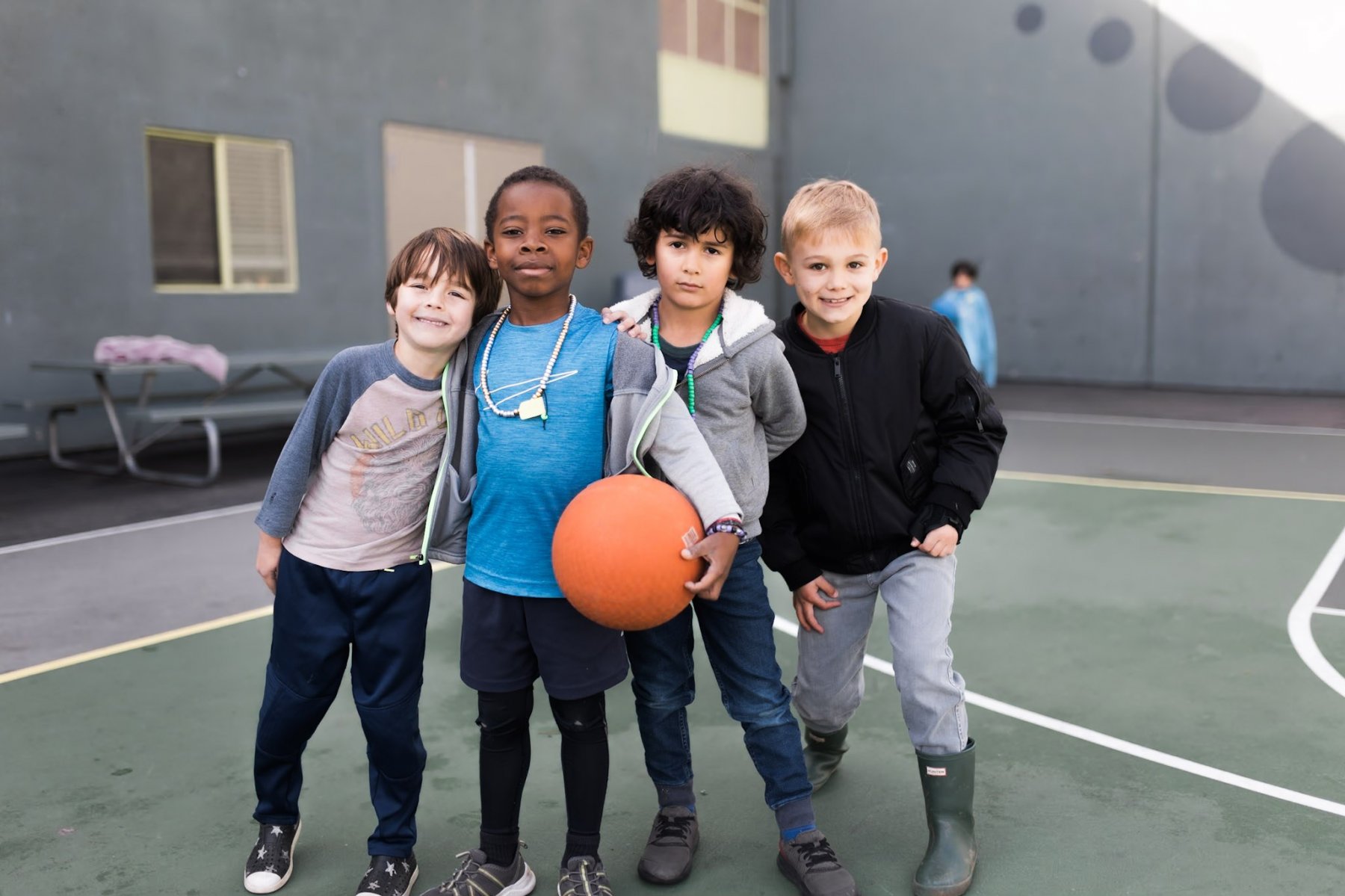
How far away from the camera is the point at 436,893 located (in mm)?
2299

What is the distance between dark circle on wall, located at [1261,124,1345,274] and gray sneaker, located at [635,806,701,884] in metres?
12.8

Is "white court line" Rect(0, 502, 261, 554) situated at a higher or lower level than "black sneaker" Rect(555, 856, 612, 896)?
lower

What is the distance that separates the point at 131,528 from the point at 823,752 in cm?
452

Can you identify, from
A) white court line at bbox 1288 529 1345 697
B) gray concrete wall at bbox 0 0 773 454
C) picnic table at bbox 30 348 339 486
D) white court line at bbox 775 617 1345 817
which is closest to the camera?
white court line at bbox 775 617 1345 817

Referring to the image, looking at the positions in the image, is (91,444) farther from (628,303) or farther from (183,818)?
(628,303)

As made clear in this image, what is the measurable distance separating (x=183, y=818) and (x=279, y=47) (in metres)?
8.72

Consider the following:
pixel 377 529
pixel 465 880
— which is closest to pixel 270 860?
pixel 465 880

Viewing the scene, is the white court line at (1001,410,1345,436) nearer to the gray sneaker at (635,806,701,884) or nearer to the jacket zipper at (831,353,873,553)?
the jacket zipper at (831,353,873,553)

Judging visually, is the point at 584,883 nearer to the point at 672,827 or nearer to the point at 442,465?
the point at 672,827

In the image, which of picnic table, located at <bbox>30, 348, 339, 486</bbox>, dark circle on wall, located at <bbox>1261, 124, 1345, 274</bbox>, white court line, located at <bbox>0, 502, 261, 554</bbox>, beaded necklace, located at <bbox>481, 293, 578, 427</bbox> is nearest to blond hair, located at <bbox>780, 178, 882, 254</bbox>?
beaded necklace, located at <bbox>481, 293, 578, 427</bbox>

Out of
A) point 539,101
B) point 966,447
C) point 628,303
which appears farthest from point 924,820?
point 539,101

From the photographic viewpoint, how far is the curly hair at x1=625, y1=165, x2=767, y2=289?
2305mm

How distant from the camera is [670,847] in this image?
2488 mm

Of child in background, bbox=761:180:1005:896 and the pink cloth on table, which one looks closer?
child in background, bbox=761:180:1005:896
